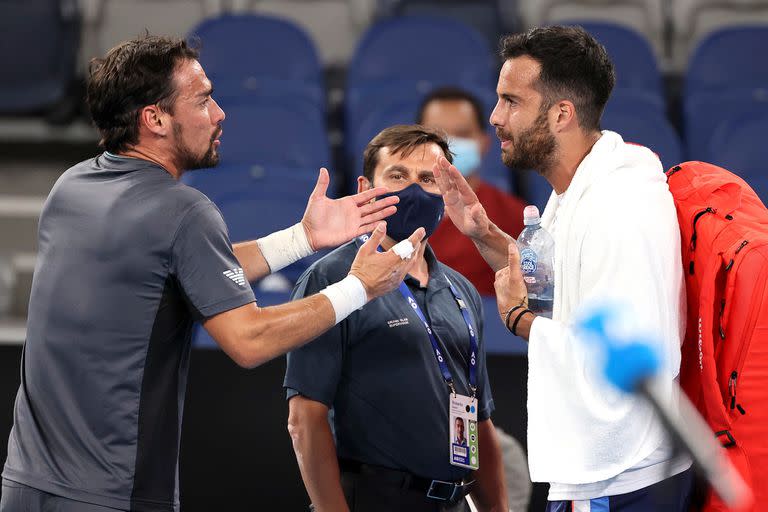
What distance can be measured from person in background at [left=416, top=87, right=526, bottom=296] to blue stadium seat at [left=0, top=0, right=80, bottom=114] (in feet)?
9.11

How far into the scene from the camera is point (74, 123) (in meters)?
6.95

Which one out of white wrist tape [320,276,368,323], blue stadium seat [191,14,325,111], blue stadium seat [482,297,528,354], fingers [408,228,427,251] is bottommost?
blue stadium seat [482,297,528,354]

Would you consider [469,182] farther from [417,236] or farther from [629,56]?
[629,56]

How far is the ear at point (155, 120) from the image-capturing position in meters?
2.79

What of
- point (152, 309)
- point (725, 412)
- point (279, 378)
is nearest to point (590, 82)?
point (725, 412)

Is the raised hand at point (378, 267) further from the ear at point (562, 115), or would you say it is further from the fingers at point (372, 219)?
the ear at point (562, 115)

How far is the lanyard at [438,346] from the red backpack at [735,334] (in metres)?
0.71

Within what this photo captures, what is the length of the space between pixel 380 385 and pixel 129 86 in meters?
1.05

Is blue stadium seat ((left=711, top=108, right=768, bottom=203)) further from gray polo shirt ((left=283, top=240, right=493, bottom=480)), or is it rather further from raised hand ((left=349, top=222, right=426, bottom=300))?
raised hand ((left=349, top=222, right=426, bottom=300))

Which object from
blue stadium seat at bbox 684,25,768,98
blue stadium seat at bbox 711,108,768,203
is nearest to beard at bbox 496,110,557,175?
blue stadium seat at bbox 711,108,768,203

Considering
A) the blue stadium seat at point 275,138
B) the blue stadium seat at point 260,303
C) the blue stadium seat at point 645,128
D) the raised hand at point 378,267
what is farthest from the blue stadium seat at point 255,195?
the raised hand at point 378,267

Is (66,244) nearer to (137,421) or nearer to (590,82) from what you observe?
(137,421)

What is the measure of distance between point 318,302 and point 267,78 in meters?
4.15

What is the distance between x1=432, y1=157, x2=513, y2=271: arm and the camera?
3.12 metres
